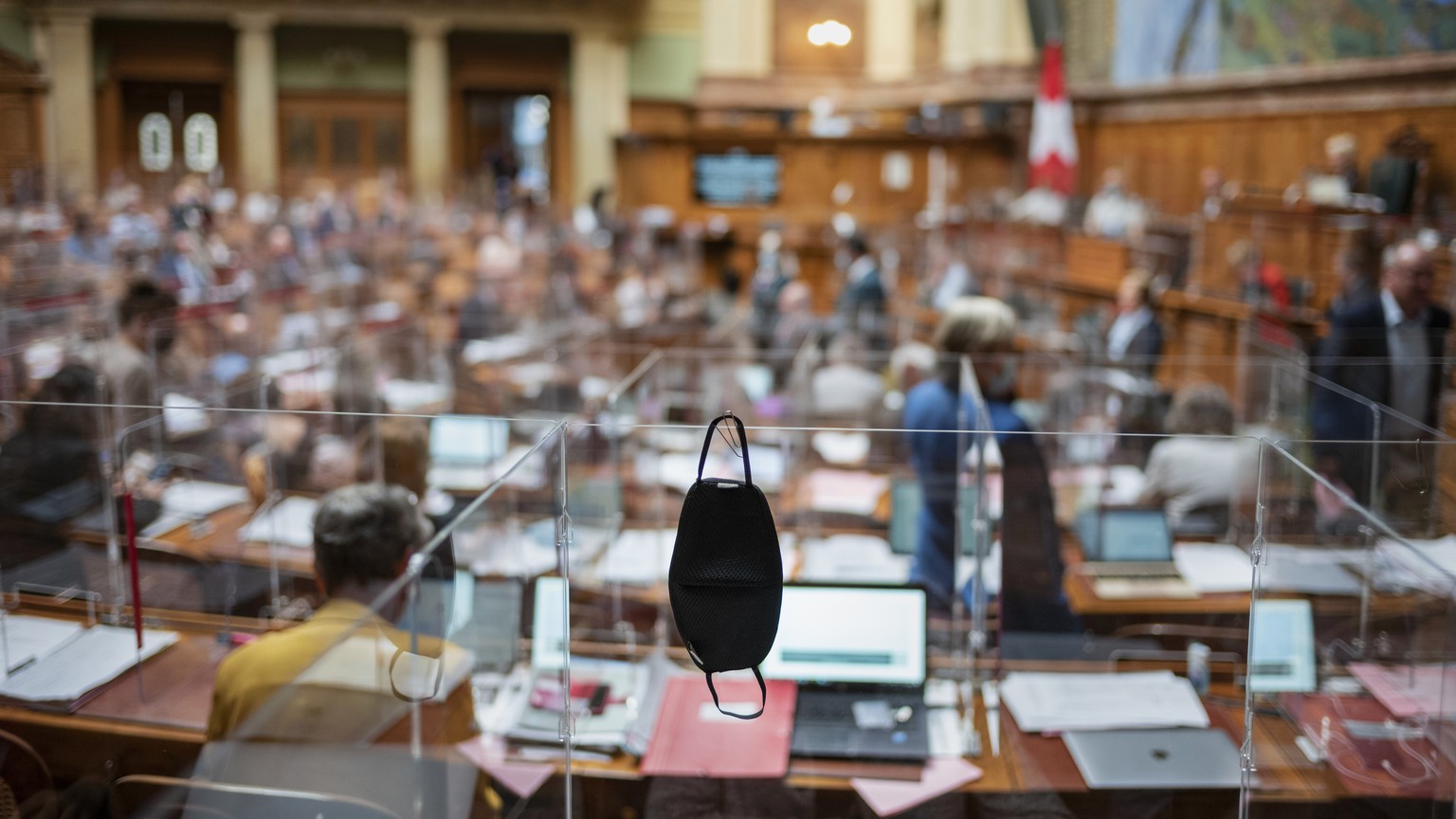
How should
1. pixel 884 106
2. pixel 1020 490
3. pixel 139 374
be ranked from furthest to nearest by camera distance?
1. pixel 884 106
2. pixel 139 374
3. pixel 1020 490

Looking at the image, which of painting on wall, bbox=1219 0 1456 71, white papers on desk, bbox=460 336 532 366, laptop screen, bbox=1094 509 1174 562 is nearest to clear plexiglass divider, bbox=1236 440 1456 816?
laptop screen, bbox=1094 509 1174 562

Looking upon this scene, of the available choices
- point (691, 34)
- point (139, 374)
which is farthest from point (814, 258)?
point (139, 374)

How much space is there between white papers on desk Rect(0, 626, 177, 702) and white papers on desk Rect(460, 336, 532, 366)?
189 inches

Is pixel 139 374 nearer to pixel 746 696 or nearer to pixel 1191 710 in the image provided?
pixel 746 696

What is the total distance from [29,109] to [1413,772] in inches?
441

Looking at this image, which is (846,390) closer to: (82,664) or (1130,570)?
(1130,570)

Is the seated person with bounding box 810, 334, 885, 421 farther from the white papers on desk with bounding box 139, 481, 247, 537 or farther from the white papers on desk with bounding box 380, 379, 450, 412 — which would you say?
the white papers on desk with bounding box 139, 481, 247, 537

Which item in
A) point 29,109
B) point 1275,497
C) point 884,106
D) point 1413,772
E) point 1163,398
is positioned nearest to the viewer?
point 1413,772

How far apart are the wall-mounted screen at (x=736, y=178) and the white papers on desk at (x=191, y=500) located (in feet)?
49.8

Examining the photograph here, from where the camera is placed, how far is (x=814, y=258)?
18297 millimetres

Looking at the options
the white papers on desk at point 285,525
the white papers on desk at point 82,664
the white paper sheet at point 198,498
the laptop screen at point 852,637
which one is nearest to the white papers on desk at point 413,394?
the white paper sheet at point 198,498

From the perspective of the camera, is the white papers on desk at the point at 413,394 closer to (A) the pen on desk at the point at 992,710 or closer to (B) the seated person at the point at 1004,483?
(B) the seated person at the point at 1004,483

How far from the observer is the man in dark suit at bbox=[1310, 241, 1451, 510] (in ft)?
16.1

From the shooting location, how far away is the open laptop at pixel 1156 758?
303 centimetres
